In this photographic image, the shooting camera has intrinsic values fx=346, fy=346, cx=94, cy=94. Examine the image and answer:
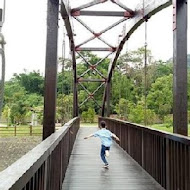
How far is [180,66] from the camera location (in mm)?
5031

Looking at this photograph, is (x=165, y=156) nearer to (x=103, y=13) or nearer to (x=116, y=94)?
(x=103, y=13)

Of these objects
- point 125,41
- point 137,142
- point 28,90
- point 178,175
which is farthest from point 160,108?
point 178,175

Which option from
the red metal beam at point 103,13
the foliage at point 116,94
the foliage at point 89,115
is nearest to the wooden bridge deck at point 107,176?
the foliage at point 116,94

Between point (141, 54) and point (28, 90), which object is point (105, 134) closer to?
point (28, 90)

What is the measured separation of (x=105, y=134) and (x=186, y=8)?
2.48 m

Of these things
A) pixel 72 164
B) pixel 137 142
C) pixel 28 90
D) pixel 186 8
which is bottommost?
pixel 72 164

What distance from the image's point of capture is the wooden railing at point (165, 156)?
3455mm

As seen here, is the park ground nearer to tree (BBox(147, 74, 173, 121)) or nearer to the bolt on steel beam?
tree (BBox(147, 74, 173, 121))

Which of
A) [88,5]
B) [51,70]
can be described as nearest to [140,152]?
[51,70]

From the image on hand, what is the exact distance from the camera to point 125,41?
1273 centimetres

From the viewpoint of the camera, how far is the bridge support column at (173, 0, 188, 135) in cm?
489

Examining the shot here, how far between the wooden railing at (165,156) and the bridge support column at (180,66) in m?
0.44

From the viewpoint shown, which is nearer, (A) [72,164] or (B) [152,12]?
(A) [72,164]

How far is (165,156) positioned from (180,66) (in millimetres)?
1489
